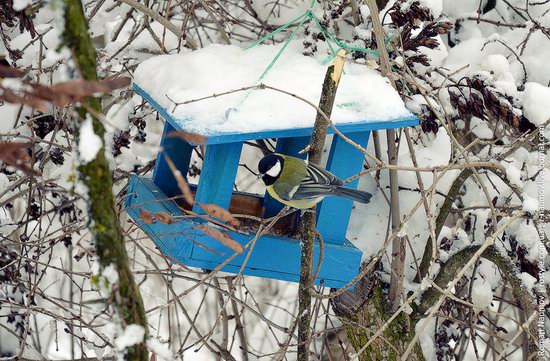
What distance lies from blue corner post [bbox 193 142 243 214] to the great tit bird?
0.60 feet

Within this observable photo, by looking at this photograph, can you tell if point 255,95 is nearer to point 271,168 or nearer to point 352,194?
point 271,168

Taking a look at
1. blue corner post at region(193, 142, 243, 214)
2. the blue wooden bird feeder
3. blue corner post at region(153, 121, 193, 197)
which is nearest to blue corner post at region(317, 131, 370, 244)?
the blue wooden bird feeder

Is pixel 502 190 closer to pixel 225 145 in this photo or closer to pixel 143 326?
pixel 225 145

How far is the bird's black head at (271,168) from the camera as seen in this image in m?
2.50

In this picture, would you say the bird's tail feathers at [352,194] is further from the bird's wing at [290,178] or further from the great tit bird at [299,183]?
the bird's wing at [290,178]

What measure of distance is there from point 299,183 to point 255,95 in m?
0.31

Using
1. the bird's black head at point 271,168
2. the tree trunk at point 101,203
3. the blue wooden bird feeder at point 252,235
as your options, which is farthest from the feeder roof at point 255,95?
the tree trunk at point 101,203

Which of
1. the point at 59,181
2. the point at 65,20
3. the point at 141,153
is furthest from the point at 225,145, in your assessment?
the point at 65,20

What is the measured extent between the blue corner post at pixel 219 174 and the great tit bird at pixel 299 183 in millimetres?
181

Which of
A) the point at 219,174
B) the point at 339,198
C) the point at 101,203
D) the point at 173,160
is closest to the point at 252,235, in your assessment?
the point at 219,174

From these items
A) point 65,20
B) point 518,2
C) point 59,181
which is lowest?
point 65,20

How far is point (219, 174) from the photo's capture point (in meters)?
2.36

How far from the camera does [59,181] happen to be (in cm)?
287

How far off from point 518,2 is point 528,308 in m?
1.44
